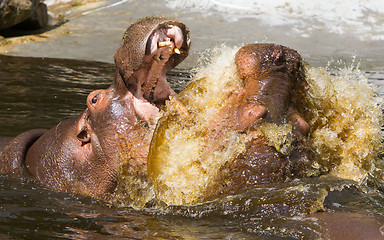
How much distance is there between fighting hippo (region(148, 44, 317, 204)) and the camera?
10.2ft

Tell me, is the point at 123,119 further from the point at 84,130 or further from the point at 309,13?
the point at 309,13

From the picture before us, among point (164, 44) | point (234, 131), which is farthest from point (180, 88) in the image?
point (234, 131)

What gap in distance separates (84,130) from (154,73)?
68 cm

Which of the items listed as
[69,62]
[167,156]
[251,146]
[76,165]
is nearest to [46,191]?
[76,165]

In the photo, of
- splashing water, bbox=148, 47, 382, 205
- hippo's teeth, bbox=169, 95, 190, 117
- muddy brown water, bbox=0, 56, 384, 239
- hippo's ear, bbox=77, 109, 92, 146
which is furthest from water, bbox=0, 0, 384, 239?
hippo's teeth, bbox=169, 95, 190, 117

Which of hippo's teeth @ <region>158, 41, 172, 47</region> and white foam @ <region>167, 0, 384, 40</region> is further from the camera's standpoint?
white foam @ <region>167, 0, 384, 40</region>

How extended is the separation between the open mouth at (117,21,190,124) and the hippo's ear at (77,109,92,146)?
45cm

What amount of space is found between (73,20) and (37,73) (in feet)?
17.1

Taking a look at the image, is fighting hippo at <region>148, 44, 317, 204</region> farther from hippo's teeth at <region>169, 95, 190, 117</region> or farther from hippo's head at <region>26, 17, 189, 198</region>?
hippo's head at <region>26, 17, 189, 198</region>

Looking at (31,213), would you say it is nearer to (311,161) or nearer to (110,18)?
(311,161)

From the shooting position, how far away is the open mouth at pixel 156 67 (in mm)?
3611

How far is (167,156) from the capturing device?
11.3ft

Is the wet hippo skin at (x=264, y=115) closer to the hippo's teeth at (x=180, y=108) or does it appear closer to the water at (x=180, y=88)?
the water at (x=180, y=88)

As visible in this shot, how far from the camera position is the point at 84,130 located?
13.3ft
